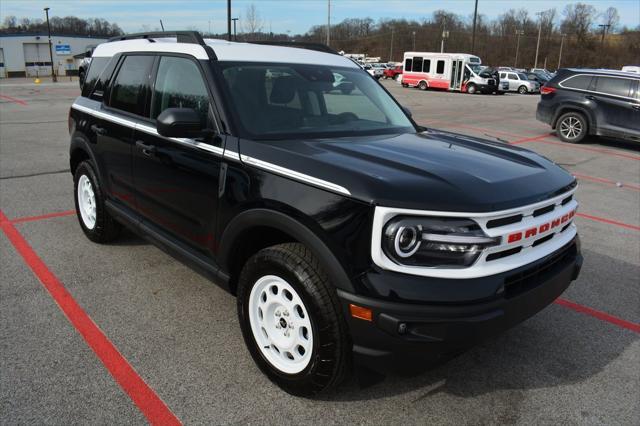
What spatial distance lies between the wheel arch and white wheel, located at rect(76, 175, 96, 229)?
2.48 m

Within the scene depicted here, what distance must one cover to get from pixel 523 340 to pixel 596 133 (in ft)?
37.0

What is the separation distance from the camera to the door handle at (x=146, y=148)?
379 cm

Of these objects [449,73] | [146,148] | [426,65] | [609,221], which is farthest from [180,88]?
[426,65]

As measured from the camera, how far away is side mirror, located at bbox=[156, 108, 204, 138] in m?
3.07

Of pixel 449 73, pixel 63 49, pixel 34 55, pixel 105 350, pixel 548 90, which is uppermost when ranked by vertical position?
pixel 63 49

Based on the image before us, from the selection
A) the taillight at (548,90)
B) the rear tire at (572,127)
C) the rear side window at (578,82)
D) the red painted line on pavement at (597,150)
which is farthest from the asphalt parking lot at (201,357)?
the taillight at (548,90)

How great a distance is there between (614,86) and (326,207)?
12.7 meters

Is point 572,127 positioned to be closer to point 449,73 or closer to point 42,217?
point 42,217

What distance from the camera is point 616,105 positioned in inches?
492

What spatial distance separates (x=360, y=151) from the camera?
9.86 ft

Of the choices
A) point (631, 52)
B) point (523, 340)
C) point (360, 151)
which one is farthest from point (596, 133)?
point (631, 52)

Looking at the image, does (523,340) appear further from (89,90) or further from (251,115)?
(89,90)

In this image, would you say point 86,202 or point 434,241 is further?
point 86,202

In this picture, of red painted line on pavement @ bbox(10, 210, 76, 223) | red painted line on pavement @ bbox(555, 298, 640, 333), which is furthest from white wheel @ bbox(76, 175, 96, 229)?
red painted line on pavement @ bbox(555, 298, 640, 333)
